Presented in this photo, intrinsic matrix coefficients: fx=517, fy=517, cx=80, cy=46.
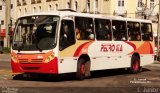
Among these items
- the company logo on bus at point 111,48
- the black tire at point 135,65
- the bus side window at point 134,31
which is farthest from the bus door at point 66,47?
the black tire at point 135,65

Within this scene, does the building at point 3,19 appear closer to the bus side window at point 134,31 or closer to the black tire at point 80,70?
the bus side window at point 134,31

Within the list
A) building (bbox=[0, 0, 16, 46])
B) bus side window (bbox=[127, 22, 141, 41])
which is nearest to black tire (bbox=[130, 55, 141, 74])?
bus side window (bbox=[127, 22, 141, 41])

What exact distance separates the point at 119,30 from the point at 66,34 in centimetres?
431

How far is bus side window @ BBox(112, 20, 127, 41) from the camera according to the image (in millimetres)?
22200

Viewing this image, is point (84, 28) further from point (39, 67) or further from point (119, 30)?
point (119, 30)

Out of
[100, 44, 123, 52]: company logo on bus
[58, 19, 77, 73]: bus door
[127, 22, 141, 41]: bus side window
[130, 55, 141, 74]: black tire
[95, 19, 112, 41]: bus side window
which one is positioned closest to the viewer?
[58, 19, 77, 73]: bus door

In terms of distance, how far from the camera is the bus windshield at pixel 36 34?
60.5 feet

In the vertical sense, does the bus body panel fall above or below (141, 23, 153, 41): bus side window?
below

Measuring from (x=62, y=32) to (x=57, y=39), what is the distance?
509 mm

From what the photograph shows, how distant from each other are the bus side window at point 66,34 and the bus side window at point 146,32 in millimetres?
6322

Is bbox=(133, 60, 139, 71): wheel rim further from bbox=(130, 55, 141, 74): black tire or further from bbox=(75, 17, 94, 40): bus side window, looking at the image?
bbox=(75, 17, 94, 40): bus side window

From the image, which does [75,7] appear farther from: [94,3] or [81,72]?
[81,72]

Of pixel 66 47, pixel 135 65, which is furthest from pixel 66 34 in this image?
pixel 135 65

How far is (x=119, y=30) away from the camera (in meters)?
22.6
